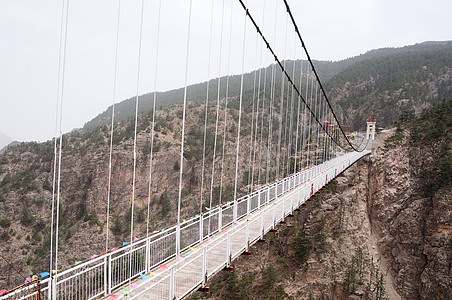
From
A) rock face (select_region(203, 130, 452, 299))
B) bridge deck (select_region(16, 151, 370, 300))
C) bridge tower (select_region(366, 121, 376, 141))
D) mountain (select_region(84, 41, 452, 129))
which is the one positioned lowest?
rock face (select_region(203, 130, 452, 299))

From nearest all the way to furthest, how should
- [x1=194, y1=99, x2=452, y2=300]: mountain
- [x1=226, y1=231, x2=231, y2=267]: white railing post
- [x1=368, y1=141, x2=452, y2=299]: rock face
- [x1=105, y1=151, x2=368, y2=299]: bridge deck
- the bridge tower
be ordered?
1. [x1=105, y1=151, x2=368, y2=299]: bridge deck
2. [x1=226, y1=231, x2=231, y2=267]: white railing post
3. [x1=194, y1=99, x2=452, y2=300]: mountain
4. [x1=368, y1=141, x2=452, y2=299]: rock face
5. the bridge tower

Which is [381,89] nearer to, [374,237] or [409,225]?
[409,225]

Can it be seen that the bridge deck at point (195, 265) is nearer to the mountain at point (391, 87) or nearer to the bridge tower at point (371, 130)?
the bridge tower at point (371, 130)

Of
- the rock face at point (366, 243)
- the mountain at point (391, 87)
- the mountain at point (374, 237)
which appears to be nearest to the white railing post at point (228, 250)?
the mountain at point (374, 237)

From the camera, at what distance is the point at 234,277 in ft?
60.2

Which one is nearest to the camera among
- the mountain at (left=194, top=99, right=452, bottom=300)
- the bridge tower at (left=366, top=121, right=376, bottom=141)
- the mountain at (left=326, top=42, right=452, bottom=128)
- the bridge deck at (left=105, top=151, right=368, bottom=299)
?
the bridge deck at (left=105, top=151, right=368, bottom=299)

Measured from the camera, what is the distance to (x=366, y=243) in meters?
20.7

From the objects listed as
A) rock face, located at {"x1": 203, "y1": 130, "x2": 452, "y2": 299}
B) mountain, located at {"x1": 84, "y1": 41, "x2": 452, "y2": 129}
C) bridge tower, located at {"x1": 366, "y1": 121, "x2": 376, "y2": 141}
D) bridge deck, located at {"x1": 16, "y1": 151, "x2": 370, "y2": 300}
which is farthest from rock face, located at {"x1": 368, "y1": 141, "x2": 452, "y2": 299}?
mountain, located at {"x1": 84, "y1": 41, "x2": 452, "y2": 129}

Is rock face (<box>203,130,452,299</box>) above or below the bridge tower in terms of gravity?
below

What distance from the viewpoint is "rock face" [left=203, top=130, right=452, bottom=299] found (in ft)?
60.6

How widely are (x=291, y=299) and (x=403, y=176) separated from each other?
13.7 metres

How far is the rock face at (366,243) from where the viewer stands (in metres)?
18.5

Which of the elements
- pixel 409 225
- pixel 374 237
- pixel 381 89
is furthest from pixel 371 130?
pixel 381 89

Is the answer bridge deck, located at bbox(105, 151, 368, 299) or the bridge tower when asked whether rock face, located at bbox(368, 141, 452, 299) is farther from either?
bridge deck, located at bbox(105, 151, 368, 299)
